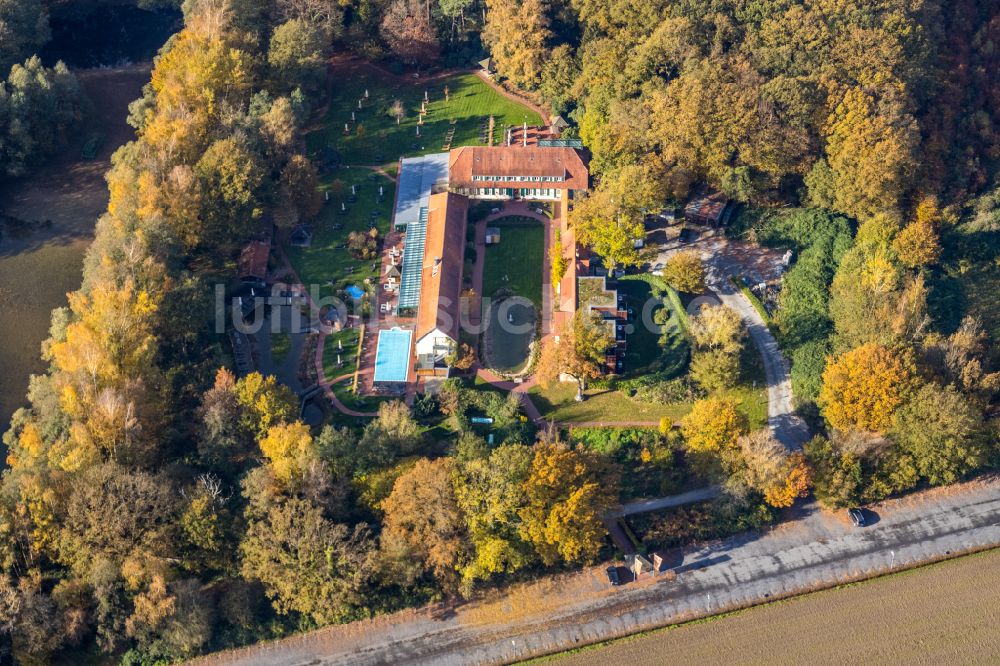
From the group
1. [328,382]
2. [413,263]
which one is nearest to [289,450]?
[328,382]

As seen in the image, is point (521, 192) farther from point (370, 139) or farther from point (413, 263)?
point (370, 139)

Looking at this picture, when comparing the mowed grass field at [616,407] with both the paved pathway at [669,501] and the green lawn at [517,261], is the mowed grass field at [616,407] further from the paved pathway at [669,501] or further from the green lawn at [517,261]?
the green lawn at [517,261]

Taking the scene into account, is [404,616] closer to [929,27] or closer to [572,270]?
[572,270]

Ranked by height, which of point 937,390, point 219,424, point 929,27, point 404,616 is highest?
point 929,27

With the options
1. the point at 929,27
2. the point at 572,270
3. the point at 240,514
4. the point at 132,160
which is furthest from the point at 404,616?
the point at 929,27

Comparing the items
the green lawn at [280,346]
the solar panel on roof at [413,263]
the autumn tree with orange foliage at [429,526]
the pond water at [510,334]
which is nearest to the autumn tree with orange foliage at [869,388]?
the pond water at [510,334]

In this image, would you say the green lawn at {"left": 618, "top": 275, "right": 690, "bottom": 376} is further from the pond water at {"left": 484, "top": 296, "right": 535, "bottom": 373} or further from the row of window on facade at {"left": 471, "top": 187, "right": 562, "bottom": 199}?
the row of window on facade at {"left": 471, "top": 187, "right": 562, "bottom": 199}

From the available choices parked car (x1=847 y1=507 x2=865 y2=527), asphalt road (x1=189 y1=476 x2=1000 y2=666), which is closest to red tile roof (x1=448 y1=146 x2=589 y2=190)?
asphalt road (x1=189 y1=476 x2=1000 y2=666)
